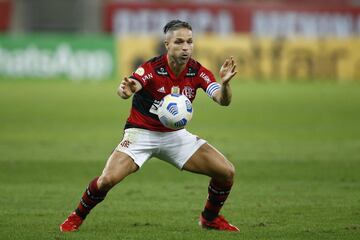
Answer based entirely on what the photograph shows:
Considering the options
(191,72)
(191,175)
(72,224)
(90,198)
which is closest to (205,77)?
(191,72)

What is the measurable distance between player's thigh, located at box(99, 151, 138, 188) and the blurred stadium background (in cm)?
54

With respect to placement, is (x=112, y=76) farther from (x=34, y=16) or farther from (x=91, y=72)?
(x=34, y=16)

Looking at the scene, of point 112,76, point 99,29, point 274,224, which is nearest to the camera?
point 274,224

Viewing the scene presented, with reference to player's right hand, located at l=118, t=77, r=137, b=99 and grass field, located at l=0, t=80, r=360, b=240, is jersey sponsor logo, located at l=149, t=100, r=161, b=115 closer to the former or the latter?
player's right hand, located at l=118, t=77, r=137, b=99

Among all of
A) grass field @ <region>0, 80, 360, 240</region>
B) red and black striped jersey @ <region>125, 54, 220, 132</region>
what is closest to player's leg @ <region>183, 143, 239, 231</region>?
grass field @ <region>0, 80, 360, 240</region>

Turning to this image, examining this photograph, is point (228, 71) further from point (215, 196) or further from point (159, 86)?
point (215, 196)

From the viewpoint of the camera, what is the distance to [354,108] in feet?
81.5

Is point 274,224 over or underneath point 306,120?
over

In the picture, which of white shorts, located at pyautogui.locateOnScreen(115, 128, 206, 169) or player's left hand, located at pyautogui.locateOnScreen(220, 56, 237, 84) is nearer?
player's left hand, located at pyautogui.locateOnScreen(220, 56, 237, 84)

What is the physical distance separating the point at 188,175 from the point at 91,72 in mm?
21409

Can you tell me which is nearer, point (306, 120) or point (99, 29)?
point (306, 120)

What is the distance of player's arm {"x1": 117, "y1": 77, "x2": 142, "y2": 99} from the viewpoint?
26.8 feet

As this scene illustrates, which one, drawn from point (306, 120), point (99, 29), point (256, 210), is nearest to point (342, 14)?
point (99, 29)

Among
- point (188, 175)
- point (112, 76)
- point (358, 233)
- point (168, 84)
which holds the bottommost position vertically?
point (112, 76)
